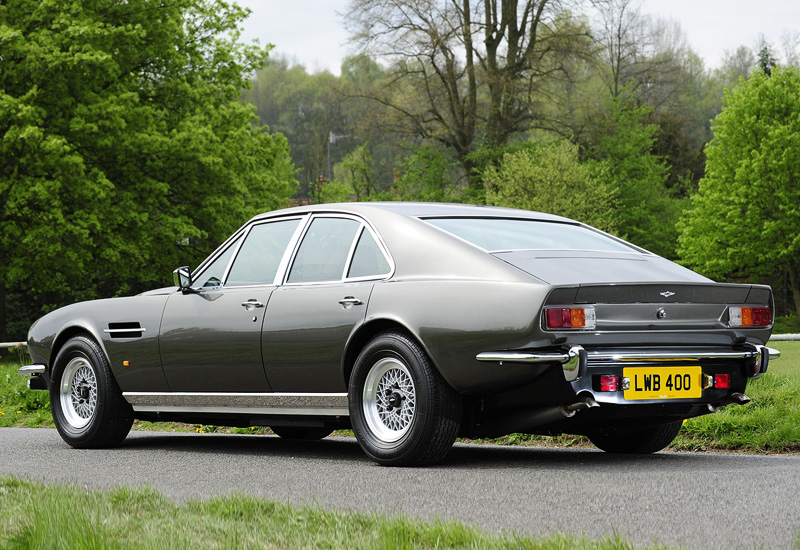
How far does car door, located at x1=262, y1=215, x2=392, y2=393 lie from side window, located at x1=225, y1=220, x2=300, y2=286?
236mm

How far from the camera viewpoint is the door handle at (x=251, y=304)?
23.2 ft

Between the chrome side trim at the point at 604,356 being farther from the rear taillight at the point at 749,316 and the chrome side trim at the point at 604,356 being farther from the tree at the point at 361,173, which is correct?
the tree at the point at 361,173

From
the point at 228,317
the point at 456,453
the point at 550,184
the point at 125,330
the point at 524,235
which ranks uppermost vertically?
the point at 550,184

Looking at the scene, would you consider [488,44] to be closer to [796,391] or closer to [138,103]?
[138,103]

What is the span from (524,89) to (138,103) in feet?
57.9

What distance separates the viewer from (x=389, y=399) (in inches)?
245

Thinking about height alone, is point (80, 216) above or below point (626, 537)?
above

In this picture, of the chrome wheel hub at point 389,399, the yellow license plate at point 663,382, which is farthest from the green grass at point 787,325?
the chrome wheel hub at point 389,399

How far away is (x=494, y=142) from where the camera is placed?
45.3 metres

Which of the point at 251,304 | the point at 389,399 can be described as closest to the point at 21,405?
the point at 251,304

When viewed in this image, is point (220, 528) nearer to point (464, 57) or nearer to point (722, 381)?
point (722, 381)

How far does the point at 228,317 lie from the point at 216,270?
62cm

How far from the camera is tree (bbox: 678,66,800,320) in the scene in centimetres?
4522

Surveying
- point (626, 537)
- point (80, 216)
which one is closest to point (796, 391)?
point (626, 537)
